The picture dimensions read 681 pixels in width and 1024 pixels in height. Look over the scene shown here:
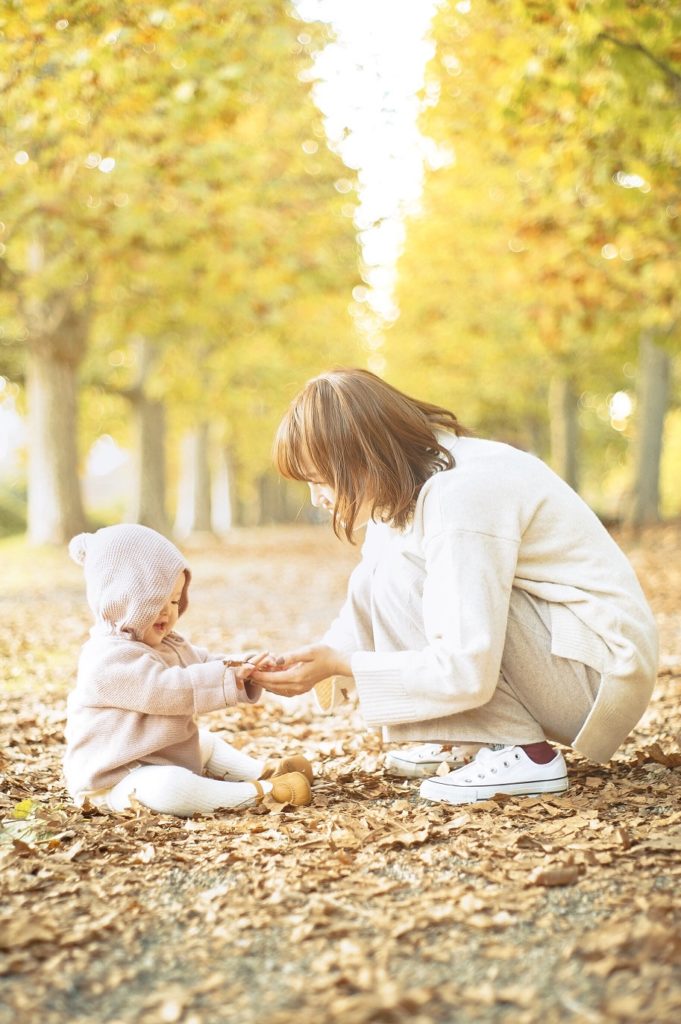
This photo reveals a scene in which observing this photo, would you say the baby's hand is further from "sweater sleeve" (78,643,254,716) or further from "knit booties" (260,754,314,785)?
"knit booties" (260,754,314,785)

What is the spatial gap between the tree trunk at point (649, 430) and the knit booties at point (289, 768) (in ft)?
47.0

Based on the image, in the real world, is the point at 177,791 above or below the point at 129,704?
below

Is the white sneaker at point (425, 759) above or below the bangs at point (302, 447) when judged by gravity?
below

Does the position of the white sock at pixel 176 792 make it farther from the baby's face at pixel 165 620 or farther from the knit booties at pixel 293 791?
the baby's face at pixel 165 620

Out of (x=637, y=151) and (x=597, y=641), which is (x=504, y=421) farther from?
(x=597, y=641)

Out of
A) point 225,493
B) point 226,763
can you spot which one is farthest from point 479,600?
point 225,493

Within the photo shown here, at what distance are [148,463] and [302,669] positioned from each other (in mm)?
16696

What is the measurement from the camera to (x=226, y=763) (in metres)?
4.11

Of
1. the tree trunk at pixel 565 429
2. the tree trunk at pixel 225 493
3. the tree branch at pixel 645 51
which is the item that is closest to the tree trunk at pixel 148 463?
the tree trunk at pixel 565 429

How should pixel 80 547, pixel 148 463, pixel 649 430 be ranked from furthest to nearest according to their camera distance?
pixel 148 463 → pixel 649 430 → pixel 80 547

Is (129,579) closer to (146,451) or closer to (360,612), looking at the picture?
(360,612)

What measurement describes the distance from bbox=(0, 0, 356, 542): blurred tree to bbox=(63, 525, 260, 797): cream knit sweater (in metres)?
3.13

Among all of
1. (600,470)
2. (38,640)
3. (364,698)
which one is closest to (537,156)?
(38,640)

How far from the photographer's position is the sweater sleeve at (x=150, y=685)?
3.66 m
